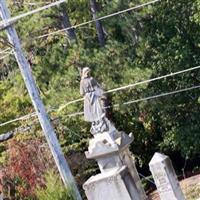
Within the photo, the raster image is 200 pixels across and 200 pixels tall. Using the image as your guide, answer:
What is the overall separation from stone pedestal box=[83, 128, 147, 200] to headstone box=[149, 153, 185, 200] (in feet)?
1.48

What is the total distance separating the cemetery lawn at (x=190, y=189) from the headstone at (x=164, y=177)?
3.48m

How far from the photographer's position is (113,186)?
9.90m

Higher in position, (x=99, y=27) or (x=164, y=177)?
(x=99, y=27)

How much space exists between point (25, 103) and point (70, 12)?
292 cm

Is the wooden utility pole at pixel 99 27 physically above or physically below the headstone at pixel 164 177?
above

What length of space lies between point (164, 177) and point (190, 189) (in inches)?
211

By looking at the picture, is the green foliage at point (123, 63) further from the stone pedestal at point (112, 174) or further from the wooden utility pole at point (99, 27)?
the stone pedestal at point (112, 174)

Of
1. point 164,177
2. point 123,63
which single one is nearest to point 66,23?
point 123,63

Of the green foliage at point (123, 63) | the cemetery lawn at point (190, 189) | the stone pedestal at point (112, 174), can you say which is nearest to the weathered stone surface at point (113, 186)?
the stone pedestal at point (112, 174)

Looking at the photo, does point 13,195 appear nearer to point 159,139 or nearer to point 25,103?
point 25,103

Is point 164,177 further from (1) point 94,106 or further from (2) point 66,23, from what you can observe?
(2) point 66,23

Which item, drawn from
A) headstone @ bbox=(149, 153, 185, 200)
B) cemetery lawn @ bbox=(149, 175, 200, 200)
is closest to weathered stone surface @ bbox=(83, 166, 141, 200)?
headstone @ bbox=(149, 153, 185, 200)

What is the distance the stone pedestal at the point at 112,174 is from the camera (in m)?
9.88

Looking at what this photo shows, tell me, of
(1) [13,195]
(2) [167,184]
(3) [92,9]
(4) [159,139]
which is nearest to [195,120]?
(4) [159,139]
